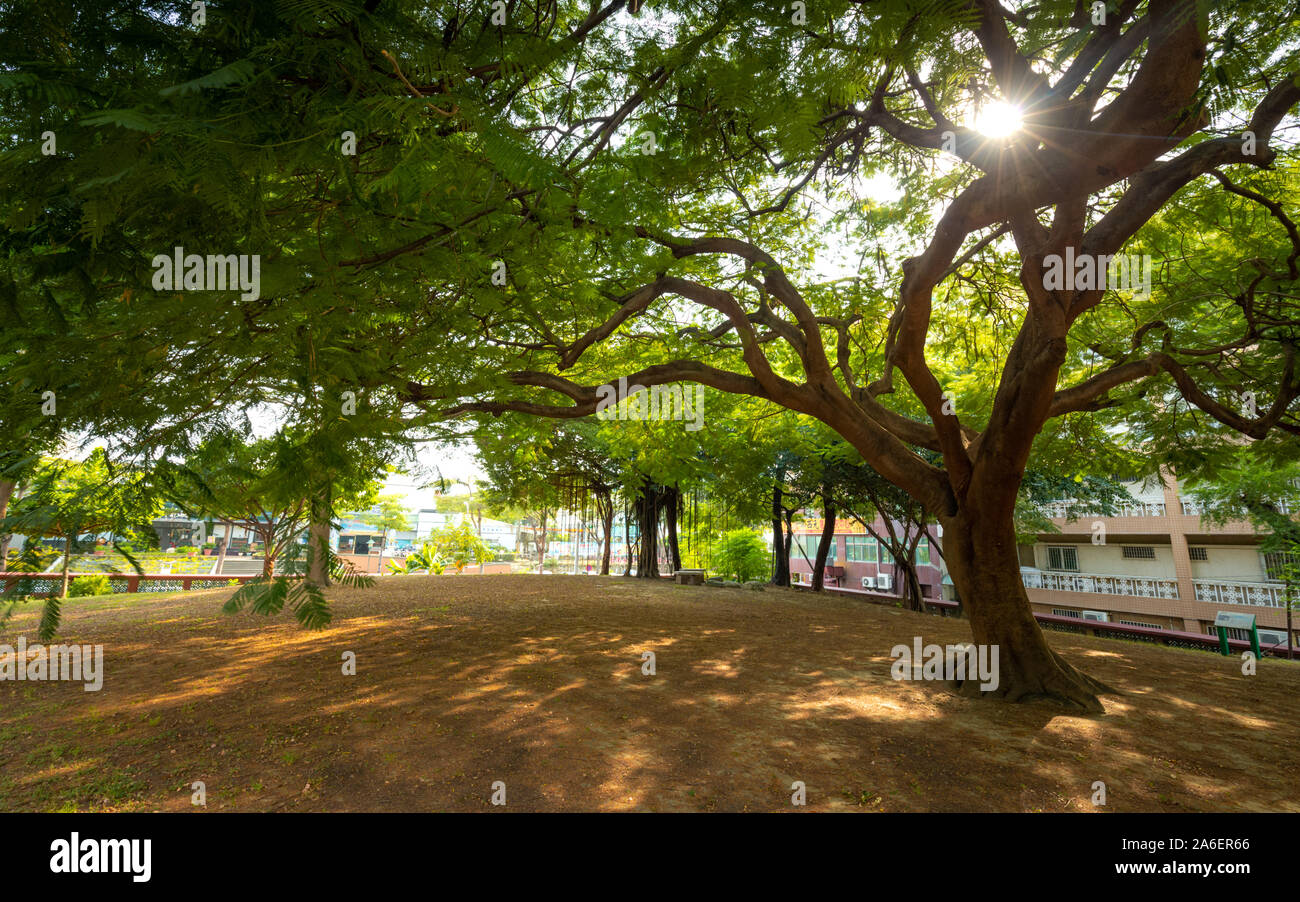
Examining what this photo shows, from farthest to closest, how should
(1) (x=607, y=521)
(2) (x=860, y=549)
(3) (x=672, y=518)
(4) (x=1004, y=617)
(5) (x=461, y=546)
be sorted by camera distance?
1. (2) (x=860, y=549)
2. (5) (x=461, y=546)
3. (1) (x=607, y=521)
4. (3) (x=672, y=518)
5. (4) (x=1004, y=617)

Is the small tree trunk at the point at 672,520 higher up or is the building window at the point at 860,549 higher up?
the small tree trunk at the point at 672,520

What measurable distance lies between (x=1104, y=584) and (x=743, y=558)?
16481 mm

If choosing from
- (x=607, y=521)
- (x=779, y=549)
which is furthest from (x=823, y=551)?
(x=607, y=521)

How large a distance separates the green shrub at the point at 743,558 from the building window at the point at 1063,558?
16126mm

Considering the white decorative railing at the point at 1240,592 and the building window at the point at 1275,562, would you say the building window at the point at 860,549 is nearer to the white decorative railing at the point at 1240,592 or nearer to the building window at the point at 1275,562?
the white decorative railing at the point at 1240,592

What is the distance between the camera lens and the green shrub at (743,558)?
1053 inches

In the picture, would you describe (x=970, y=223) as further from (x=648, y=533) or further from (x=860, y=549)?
(x=860, y=549)

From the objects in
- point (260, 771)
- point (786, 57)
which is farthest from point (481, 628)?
point (786, 57)

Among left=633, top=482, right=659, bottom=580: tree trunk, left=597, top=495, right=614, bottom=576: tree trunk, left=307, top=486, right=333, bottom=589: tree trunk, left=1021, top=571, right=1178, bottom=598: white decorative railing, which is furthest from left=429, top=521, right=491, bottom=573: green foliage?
left=307, top=486, right=333, bottom=589: tree trunk

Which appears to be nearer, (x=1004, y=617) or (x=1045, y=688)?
(x=1045, y=688)

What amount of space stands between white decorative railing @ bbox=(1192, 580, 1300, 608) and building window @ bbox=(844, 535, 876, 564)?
20068mm

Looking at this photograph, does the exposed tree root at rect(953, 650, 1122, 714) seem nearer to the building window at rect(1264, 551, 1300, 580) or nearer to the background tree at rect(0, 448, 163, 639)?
the background tree at rect(0, 448, 163, 639)

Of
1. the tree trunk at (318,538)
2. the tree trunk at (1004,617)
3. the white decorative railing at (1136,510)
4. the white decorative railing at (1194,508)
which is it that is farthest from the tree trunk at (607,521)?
the tree trunk at (318,538)

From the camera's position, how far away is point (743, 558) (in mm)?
26891
